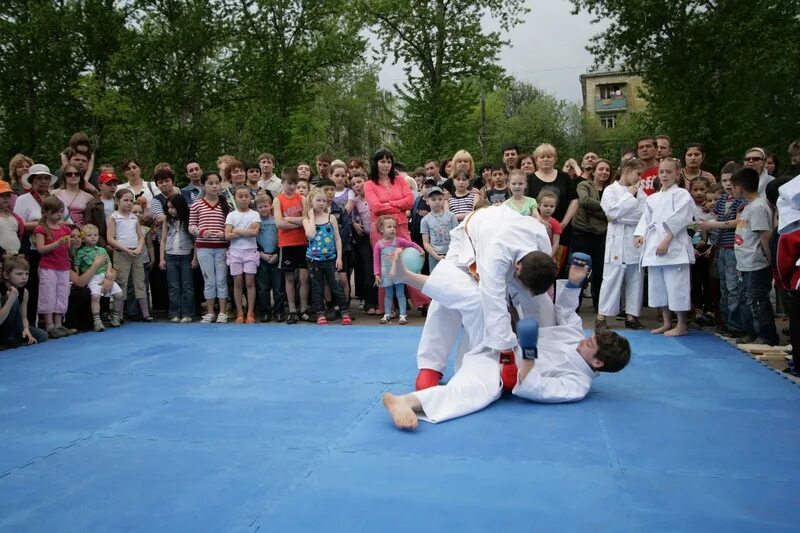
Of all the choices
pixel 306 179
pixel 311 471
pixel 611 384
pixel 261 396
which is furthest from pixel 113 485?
pixel 306 179

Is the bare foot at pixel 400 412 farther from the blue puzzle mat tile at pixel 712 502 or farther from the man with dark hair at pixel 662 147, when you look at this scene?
the man with dark hair at pixel 662 147

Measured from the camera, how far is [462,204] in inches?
304

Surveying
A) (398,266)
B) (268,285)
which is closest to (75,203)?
(268,285)

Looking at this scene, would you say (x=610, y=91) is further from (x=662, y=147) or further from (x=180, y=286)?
(x=180, y=286)

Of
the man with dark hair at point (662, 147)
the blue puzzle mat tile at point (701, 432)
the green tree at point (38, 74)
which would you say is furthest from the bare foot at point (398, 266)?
the green tree at point (38, 74)

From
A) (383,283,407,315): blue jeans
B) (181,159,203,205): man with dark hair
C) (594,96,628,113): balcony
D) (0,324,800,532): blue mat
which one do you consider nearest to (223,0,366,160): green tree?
(181,159,203,205): man with dark hair

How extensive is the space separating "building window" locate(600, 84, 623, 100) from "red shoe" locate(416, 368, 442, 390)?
64.8 metres

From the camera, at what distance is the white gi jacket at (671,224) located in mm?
6273

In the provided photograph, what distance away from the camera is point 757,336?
235 inches

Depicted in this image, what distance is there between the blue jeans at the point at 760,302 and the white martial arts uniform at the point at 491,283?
266 centimetres

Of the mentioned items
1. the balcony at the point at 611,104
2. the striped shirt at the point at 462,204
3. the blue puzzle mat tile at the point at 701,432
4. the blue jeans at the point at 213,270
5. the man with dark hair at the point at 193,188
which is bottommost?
the blue puzzle mat tile at the point at 701,432

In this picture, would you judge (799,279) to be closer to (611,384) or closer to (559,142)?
(611,384)

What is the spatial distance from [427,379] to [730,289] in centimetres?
367

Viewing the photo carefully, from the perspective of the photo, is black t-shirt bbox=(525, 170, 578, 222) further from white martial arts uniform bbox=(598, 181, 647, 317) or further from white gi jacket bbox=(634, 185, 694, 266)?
white gi jacket bbox=(634, 185, 694, 266)
